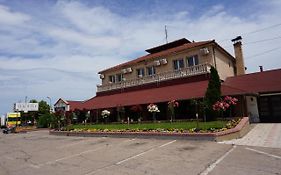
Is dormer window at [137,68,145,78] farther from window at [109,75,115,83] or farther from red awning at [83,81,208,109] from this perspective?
window at [109,75,115,83]

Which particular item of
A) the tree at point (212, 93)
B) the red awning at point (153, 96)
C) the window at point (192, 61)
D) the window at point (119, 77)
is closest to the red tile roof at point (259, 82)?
the window at point (192, 61)

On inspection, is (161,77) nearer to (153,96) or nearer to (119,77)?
(153,96)

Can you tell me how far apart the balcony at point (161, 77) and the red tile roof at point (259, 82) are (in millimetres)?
3405

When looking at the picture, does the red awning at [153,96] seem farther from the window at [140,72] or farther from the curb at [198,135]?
the curb at [198,135]

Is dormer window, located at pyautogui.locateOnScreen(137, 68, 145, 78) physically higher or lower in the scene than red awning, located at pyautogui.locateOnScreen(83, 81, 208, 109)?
higher

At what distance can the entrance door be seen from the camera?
2211 centimetres

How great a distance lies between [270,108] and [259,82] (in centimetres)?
269

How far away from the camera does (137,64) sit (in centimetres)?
3166

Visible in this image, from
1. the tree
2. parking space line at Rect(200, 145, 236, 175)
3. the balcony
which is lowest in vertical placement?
parking space line at Rect(200, 145, 236, 175)

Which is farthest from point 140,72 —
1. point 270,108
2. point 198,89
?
point 270,108

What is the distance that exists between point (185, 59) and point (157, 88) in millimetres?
4294

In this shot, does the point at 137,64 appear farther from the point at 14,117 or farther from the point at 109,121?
the point at 14,117

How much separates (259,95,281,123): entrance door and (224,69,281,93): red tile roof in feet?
3.19

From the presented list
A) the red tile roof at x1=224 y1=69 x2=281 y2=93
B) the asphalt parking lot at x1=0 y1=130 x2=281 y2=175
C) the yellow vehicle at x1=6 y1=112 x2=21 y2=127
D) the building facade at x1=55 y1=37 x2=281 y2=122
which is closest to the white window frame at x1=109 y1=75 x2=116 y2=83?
the building facade at x1=55 y1=37 x2=281 y2=122
